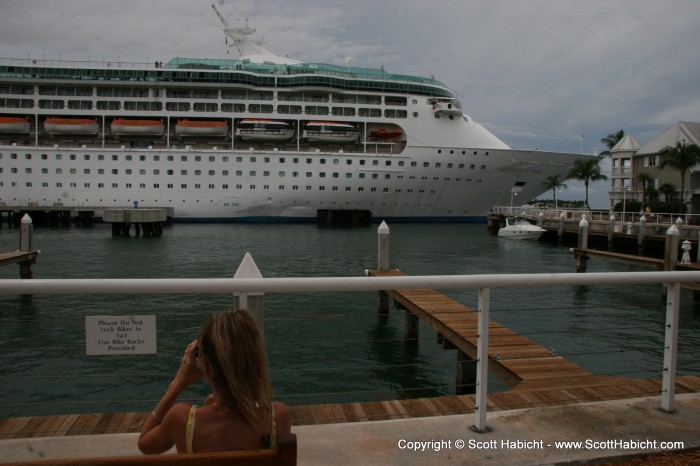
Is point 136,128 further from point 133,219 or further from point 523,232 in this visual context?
point 523,232

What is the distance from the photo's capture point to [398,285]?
2.87m

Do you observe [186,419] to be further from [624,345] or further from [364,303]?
[364,303]

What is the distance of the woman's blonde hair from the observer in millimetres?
1855

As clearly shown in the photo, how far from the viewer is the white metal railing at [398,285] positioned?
8.61 ft

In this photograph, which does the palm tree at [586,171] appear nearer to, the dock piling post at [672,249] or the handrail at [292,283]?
the dock piling post at [672,249]

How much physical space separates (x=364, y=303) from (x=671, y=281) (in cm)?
968

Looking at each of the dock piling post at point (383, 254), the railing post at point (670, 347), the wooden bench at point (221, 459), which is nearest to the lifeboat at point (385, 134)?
the dock piling post at point (383, 254)

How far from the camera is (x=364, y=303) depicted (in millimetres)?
12656

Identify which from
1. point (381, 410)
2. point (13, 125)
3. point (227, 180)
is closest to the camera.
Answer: point (381, 410)

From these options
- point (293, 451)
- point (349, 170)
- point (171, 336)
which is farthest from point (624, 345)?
point (349, 170)

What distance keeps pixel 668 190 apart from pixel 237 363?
49.8 m

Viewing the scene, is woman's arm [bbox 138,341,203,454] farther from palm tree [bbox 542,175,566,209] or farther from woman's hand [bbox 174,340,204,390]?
palm tree [bbox 542,175,566,209]

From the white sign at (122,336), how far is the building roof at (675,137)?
5059 centimetres

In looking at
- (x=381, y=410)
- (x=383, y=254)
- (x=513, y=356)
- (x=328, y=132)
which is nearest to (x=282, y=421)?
(x=381, y=410)
